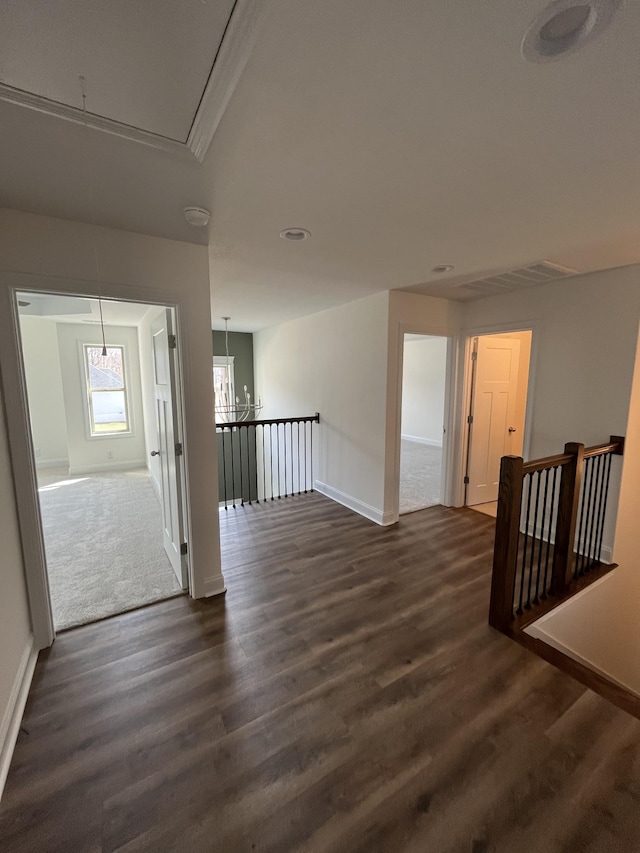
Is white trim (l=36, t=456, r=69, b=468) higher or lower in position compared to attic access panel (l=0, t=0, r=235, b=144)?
lower

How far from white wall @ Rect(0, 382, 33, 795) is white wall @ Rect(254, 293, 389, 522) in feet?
9.81

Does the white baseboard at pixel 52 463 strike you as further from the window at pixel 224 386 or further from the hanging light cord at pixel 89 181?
the hanging light cord at pixel 89 181

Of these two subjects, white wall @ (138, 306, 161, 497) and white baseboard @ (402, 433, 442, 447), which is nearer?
white wall @ (138, 306, 161, 497)

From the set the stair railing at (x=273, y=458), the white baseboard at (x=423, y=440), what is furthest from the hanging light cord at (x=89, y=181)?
the white baseboard at (x=423, y=440)

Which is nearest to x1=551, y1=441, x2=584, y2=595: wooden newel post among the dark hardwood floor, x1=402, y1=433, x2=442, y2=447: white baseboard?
the dark hardwood floor

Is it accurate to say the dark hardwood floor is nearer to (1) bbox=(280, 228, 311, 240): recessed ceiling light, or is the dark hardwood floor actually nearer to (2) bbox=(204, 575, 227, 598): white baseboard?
(2) bbox=(204, 575, 227, 598): white baseboard

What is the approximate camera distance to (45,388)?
6.10m

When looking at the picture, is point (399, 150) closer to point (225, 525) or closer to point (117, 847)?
point (117, 847)

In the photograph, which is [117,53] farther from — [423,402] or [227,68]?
[423,402]

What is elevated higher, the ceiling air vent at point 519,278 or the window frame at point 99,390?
the ceiling air vent at point 519,278

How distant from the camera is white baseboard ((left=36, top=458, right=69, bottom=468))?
6223 millimetres

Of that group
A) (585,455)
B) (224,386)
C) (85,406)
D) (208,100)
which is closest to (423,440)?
(224,386)

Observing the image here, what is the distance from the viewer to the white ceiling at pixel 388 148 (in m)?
0.91

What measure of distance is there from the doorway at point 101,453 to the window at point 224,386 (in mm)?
1383
